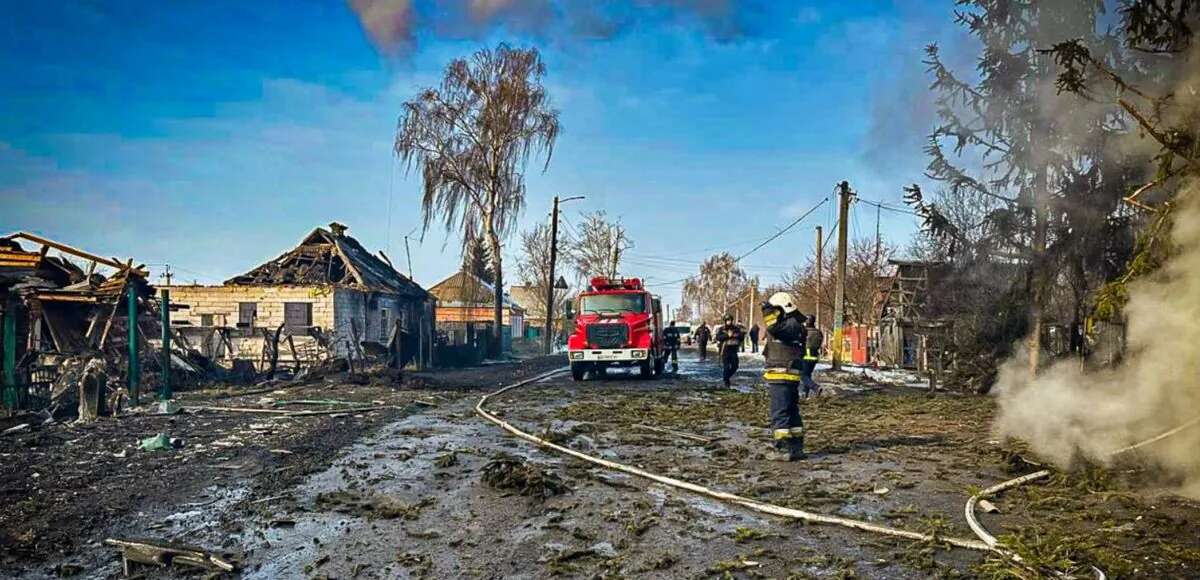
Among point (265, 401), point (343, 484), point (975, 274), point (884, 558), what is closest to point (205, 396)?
point (265, 401)

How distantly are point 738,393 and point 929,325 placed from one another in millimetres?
10307

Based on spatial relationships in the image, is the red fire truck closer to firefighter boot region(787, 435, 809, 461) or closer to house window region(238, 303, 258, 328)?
firefighter boot region(787, 435, 809, 461)

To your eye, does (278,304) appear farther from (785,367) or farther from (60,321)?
(785,367)

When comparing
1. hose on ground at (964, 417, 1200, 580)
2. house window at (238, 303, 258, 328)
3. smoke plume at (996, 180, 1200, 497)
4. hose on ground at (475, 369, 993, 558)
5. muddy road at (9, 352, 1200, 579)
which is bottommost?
muddy road at (9, 352, 1200, 579)

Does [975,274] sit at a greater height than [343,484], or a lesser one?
greater

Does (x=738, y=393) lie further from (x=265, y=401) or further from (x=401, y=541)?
(x=401, y=541)

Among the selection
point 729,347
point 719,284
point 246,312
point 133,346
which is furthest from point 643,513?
point 719,284

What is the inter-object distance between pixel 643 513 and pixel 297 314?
2701 centimetres

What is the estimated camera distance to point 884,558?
5.29 metres

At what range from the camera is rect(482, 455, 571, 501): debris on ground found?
24.1 ft

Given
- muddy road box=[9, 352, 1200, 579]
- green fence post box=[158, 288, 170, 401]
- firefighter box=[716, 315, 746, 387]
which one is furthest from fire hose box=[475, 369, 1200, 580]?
firefighter box=[716, 315, 746, 387]

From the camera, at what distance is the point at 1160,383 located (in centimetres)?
700

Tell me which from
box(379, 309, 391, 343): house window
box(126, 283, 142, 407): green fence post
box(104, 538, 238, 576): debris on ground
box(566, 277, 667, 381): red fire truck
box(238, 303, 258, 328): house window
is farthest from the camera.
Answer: box(379, 309, 391, 343): house window

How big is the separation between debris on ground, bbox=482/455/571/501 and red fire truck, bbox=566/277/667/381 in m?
13.7
